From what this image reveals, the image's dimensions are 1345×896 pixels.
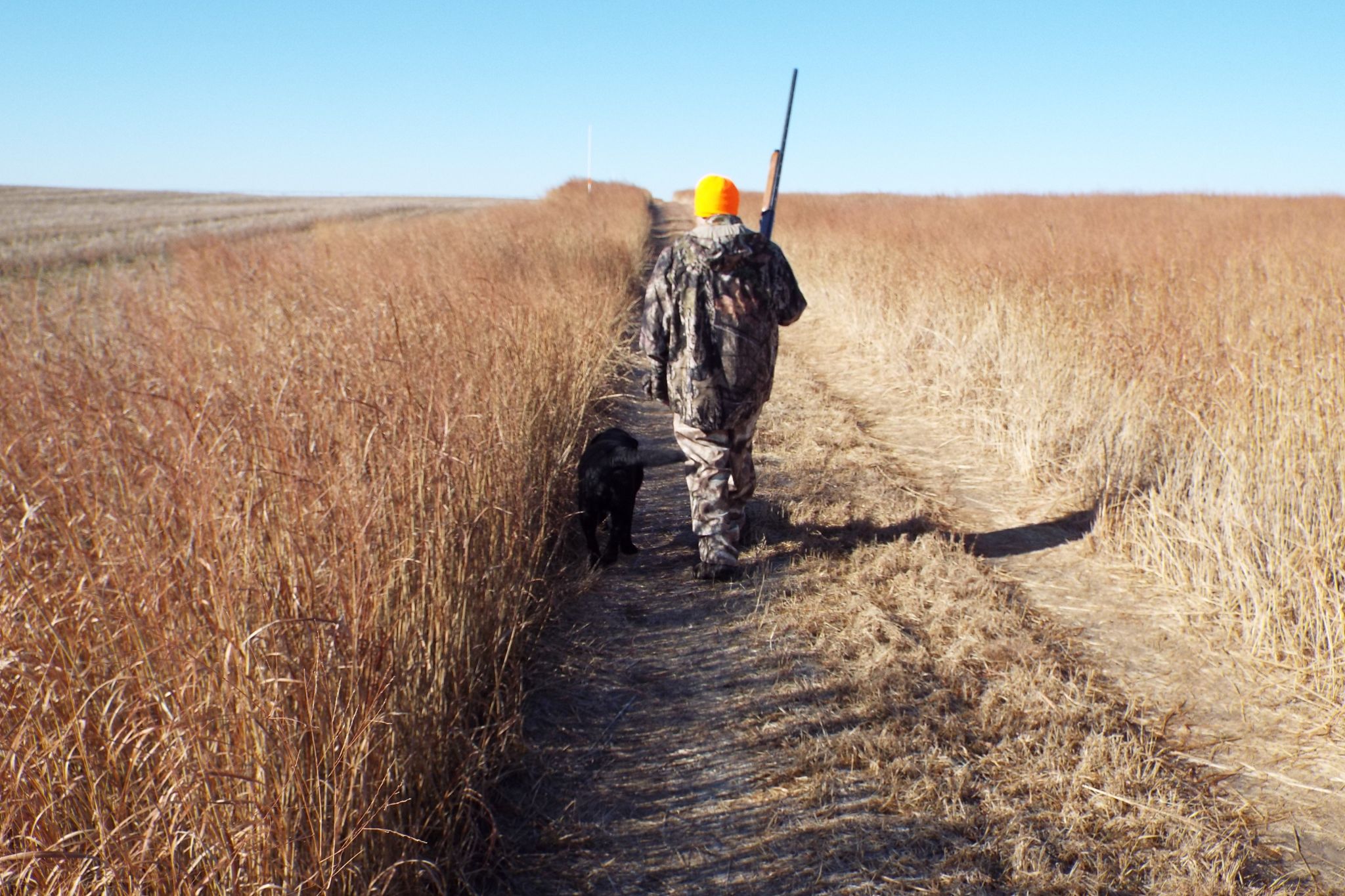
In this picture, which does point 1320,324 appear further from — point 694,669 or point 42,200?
point 42,200

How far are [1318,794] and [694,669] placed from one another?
2.12 m

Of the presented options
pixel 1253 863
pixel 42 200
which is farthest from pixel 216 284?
pixel 42 200

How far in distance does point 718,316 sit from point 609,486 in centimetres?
99

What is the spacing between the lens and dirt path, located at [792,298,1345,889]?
2.63 meters

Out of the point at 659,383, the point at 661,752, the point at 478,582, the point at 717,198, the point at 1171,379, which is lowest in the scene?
the point at 661,752

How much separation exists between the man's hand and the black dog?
0.92 ft

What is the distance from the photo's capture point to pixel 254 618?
1.87 metres

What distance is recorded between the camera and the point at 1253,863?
92.8 inches

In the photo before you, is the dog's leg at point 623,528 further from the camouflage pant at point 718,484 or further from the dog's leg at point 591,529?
the camouflage pant at point 718,484

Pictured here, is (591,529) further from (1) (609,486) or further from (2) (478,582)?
(2) (478,582)

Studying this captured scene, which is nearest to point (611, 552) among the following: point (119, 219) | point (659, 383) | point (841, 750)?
point (659, 383)

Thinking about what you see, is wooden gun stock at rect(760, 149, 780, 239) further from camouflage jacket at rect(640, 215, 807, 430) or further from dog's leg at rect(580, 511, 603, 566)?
dog's leg at rect(580, 511, 603, 566)

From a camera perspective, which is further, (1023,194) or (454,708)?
(1023,194)

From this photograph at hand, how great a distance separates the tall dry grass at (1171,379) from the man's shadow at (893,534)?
310 mm
